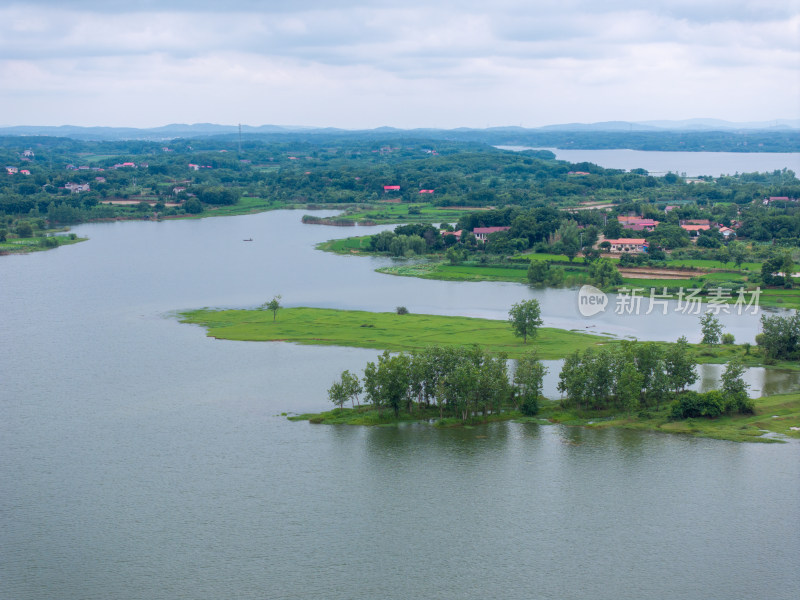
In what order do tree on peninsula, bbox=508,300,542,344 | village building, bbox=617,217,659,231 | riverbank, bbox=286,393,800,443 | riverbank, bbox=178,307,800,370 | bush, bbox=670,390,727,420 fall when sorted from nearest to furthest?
riverbank, bbox=286,393,800,443 → bush, bbox=670,390,727,420 → riverbank, bbox=178,307,800,370 → tree on peninsula, bbox=508,300,542,344 → village building, bbox=617,217,659,231

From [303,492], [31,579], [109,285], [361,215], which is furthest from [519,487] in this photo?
[361,215]

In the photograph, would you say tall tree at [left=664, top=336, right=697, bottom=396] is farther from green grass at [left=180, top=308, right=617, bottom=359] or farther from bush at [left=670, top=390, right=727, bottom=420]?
green grass at [left=180, top=308, right=617, bottom=359]

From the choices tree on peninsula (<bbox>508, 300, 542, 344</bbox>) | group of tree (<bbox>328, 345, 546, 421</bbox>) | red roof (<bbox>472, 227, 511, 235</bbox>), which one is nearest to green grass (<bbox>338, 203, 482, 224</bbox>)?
red roof (<bbox>472, 227, 511, 235</bbox>)

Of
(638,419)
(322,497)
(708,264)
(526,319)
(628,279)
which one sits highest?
(708,264)

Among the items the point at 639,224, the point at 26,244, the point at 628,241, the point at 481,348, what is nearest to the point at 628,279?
the point at 628,241

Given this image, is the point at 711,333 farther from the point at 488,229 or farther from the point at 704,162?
the point at 704,162
